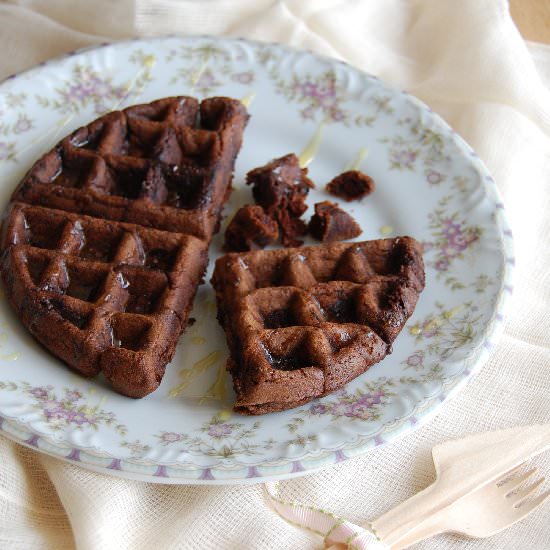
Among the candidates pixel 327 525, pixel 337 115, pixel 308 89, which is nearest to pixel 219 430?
pixel 327 525

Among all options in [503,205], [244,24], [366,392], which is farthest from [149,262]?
[244,24]

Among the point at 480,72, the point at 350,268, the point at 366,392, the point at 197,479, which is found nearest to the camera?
the point at 197,479

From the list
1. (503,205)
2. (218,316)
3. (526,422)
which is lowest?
(218,316)

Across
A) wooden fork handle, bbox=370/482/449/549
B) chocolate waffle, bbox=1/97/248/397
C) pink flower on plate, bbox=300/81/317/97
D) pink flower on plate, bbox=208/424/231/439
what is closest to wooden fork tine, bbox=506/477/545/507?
wooden fork handle, bbox=370/482/449/549

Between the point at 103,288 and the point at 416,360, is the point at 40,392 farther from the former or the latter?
the point at 416,360

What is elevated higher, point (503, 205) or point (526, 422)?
point (503, 205)

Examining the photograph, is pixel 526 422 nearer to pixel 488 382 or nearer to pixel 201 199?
pixel 488 382
